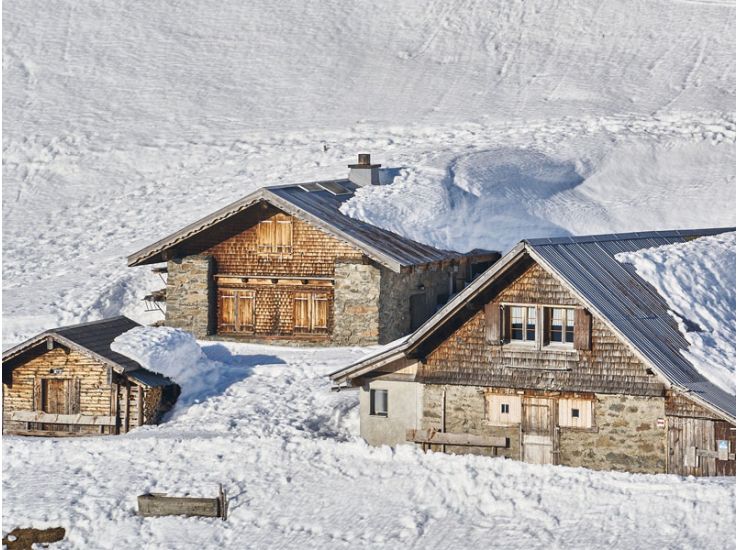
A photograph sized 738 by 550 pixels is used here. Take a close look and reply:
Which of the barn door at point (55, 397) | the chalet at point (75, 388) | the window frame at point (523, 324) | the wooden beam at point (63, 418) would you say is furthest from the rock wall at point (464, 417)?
the barn door at point (55, 397)

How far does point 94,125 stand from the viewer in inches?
2527

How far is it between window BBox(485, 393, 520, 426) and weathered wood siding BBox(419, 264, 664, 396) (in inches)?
11.9

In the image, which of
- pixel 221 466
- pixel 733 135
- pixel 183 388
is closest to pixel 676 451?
pixel 221 466

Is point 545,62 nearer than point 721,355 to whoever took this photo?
No

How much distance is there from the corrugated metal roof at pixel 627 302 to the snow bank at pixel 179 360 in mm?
8734

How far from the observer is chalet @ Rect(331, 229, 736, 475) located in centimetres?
2702

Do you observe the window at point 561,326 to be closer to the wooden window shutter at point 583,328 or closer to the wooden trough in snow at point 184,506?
the wooden window shutter at point 583,328

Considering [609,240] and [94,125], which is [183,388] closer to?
[609,240]

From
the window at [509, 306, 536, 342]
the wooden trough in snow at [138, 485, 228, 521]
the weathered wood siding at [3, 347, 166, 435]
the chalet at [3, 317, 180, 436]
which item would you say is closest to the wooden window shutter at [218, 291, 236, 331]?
the chalet at [3, 317, 180, 436]

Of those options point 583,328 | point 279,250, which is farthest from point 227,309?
point 583,328

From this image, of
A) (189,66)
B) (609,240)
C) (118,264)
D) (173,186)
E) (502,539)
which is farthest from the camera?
(189,66)

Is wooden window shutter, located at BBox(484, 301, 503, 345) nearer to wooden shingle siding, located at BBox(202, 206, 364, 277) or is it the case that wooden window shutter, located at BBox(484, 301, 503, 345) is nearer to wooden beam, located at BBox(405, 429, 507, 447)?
wooden beam, located at BBox(405, 429, 507, 447)

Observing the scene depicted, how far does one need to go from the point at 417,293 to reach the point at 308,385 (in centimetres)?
668

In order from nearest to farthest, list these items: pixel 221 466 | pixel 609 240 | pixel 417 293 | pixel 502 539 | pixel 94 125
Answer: pixel 502 539 < pixel 221 466 < pixel 609 240 < pixel 417 293 < pixel 94 125
